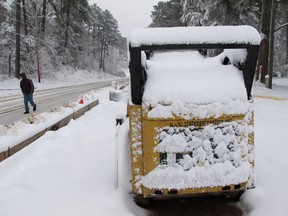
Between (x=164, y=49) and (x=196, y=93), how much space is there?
555 millimetres

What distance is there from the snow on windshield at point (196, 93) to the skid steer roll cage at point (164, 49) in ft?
0.32

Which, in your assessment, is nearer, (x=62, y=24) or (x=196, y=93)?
(x=196, y=93)

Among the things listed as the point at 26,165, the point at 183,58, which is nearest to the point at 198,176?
the point at 183,58

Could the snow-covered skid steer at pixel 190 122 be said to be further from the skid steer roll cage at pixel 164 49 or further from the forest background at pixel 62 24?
the forest background at pixel 62 24

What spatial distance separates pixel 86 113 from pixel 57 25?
50.4 m

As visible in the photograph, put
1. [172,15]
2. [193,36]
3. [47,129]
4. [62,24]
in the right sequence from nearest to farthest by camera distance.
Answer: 1. [193,36]
2. [47,129]
3. [172,15]
4. [62,24]

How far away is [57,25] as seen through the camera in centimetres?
5772

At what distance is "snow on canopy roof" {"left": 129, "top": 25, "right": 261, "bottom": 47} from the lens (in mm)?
3121

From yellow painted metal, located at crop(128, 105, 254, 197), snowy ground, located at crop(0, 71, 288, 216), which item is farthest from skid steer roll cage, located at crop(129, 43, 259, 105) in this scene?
snowy ground, located at crop(0, 71, 288, 216)

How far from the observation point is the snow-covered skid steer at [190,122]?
315 centimetres

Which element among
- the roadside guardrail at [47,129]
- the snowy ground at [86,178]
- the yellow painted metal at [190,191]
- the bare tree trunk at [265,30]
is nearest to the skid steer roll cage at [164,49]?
the yellow painted metal at [190,191]

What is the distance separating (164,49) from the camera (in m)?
3.22

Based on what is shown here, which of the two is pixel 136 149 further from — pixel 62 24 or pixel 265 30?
pixel 62 24

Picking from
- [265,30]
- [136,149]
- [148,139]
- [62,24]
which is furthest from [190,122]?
[62,24]
